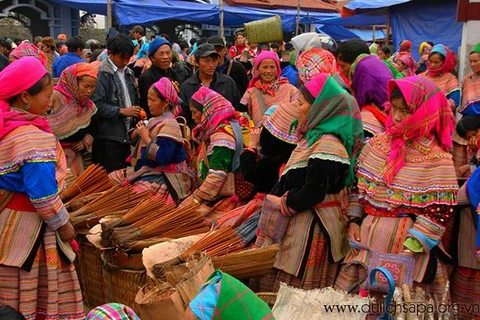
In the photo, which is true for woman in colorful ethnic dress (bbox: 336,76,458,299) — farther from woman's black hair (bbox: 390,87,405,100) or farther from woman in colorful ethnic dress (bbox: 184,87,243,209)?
woman in colorful ethnic dress (bbox: 184,87,243,209)

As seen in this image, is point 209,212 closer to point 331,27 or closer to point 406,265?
point 406,265

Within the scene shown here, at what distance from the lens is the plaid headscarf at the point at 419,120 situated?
125 inches

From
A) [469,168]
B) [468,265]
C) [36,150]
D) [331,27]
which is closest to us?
[36,150]

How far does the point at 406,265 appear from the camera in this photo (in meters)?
3.18

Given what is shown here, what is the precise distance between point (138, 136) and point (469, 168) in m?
2.44

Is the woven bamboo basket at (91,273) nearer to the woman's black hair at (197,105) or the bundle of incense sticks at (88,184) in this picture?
the bundle of incense sticks at (88,184)

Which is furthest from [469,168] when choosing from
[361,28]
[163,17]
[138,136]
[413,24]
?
[361,28]

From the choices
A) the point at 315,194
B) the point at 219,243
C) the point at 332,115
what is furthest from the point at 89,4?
the point at 315,194

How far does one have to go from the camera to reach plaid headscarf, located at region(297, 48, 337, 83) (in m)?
4.37

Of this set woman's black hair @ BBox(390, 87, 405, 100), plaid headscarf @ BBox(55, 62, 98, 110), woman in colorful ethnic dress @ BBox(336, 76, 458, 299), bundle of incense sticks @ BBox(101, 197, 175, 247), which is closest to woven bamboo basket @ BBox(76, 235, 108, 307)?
bundle of incense sticks @ BBox(101, 197, 175, 247)

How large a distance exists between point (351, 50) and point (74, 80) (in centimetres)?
217

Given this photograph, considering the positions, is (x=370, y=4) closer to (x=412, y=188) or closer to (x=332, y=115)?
(x=332, y=115)

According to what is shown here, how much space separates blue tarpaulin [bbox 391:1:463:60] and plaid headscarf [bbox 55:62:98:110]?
32.4 feet

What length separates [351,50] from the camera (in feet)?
16.6
